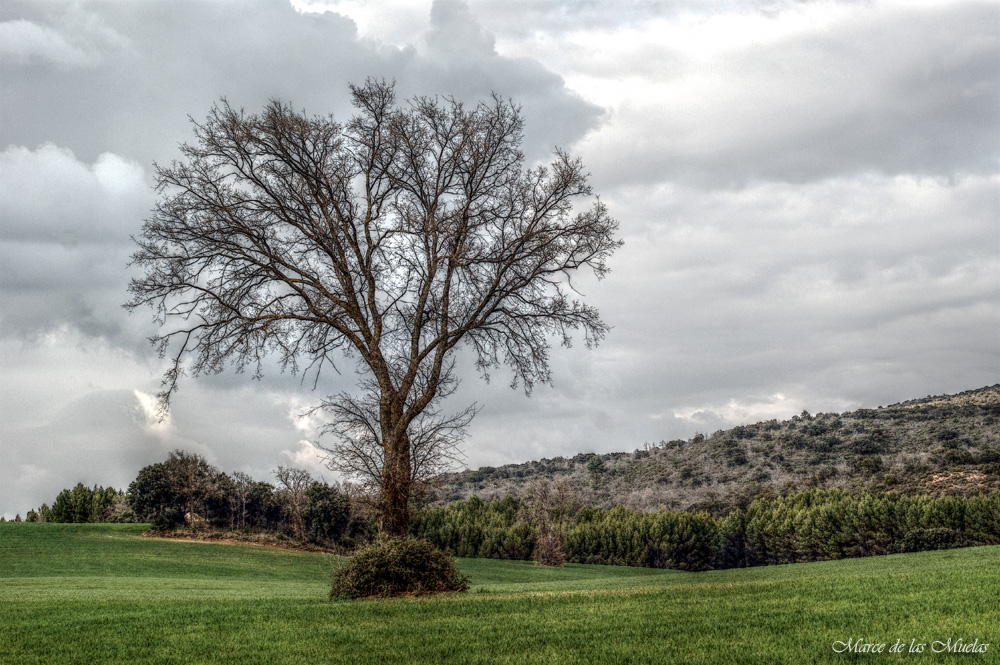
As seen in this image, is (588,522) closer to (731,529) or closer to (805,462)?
(731,529)

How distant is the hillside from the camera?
162 feet

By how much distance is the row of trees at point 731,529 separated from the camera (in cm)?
3503

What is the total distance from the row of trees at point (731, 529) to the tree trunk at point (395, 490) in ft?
77.6

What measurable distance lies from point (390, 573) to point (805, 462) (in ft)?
182

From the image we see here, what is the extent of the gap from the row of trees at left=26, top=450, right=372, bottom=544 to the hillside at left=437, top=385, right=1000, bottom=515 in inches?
358

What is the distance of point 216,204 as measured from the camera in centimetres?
1641

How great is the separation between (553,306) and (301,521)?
35.8 meters

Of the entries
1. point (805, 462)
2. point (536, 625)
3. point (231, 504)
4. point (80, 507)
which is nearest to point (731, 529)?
point (805, 462)

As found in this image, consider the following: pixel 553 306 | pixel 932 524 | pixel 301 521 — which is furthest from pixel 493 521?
pixel 553 306

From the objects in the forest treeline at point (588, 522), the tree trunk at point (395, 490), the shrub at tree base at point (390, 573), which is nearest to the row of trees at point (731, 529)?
the forest treeline at point (588, 522)

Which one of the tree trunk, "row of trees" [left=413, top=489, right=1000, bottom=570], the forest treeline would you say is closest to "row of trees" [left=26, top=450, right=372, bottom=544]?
the forest treeline

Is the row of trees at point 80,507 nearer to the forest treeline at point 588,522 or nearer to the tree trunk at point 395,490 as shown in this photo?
the forest treeline at point 588,522

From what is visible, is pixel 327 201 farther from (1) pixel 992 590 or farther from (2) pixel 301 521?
(2) pixel 301 521

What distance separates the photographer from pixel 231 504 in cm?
4844
